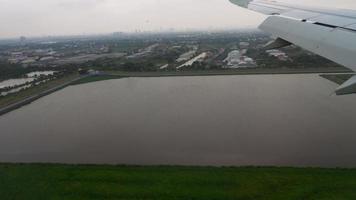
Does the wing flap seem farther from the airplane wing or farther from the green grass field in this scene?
the green grass field

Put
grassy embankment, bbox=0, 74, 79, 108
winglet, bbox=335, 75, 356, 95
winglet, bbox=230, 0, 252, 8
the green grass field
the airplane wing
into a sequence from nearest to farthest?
1. winglet, bbox=335, 75, 356, 95
2. the airplane wing
3. winglet, bbox=230, 0, 252, 8
4. the green grass field
5. grassy embankment, bbox=0, 74, 79, 108

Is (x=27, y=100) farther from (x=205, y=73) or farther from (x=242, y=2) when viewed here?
(x=242, y=2)

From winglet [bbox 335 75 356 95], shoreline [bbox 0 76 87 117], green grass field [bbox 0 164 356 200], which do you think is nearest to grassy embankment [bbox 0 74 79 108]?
shoreline [bbox 0 76 87 117]

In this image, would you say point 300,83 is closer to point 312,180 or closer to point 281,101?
point 281,101

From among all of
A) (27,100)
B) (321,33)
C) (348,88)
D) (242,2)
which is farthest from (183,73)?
(348,88)

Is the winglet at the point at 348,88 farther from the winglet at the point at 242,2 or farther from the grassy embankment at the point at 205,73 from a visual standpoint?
the grassy embankment at the point at 205,73

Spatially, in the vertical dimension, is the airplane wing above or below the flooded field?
above

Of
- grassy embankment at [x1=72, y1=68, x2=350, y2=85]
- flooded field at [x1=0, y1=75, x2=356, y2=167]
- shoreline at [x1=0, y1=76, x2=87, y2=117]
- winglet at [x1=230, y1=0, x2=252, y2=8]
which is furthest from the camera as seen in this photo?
grassy embankment at [x1=72, y1=68, x2=350, y2=85]
